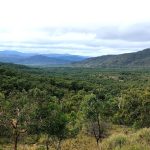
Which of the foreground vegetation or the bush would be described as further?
the bush

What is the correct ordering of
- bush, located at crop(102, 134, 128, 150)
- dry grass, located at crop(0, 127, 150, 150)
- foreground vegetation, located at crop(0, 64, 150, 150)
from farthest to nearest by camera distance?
bush, located at crop(102, 134, 128, 150), foreground vegetation, located at crop(0, 64, 150, 150), dry grass, located at crop(0, 127, 150, 150)

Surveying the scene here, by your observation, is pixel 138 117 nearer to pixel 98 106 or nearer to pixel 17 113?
pixel 98 106

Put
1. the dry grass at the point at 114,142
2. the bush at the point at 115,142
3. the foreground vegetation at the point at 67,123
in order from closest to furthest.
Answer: the dry grass at the point at 114,142 → the foreground vegetation at the point at 67,123 → the bush at the point at 115,142

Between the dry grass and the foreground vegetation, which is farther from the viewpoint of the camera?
the foreground vegetation

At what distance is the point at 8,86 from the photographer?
2815 inches

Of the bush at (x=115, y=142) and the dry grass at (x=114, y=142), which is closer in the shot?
the dry grass at (x=114, y=142)

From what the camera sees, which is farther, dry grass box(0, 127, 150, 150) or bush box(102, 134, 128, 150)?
bush box(102, 134, 128, 150)

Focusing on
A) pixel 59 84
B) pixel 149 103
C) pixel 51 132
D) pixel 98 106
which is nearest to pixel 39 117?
pixel 51 132

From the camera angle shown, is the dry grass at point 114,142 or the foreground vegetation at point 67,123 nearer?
the dry grass at point 114,142

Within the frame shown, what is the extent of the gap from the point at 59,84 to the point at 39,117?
227 ft

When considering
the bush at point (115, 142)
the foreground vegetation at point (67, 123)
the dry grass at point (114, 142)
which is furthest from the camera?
the bush at point (115, 142)

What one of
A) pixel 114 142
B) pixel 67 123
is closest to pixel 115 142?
pixel 114 142

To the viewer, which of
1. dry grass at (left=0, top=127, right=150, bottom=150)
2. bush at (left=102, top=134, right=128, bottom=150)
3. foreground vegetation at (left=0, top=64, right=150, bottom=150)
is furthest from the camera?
bush at (left=102, top=134, right=128, bottom=150)

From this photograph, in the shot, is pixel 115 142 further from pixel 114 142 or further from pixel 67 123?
pixel 67 123
